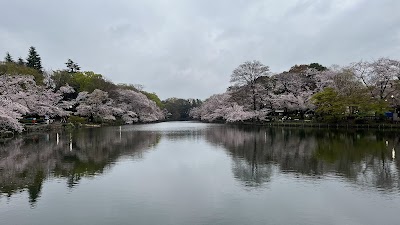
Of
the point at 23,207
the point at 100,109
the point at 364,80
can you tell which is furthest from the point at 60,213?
the point at 100,109

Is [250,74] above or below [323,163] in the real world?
above

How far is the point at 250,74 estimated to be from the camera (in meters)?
55.0

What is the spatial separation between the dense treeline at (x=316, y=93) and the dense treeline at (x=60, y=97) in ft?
59.2

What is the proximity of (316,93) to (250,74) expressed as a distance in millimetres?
12661

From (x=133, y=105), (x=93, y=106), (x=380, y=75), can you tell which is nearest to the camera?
(x=380, y=75)

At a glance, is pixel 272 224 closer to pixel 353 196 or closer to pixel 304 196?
pixel 304 196

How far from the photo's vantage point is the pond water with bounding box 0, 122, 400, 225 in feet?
28.1

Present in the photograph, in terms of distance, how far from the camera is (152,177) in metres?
13.3

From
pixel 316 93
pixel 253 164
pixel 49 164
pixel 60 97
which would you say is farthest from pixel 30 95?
pixel 316 93

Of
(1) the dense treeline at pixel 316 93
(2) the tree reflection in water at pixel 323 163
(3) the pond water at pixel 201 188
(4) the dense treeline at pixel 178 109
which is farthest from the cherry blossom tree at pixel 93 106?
(4) the dense treeline at pixel 178 109

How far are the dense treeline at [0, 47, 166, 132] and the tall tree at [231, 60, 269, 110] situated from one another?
21290mm

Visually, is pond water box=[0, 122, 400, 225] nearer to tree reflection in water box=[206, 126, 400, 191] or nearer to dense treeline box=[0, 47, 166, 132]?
tree reflection in water box=[206, 126, 400, 191]

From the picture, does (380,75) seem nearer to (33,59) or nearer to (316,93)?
(316,93)

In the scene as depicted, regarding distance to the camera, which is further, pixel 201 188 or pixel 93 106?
pixel 93 106
